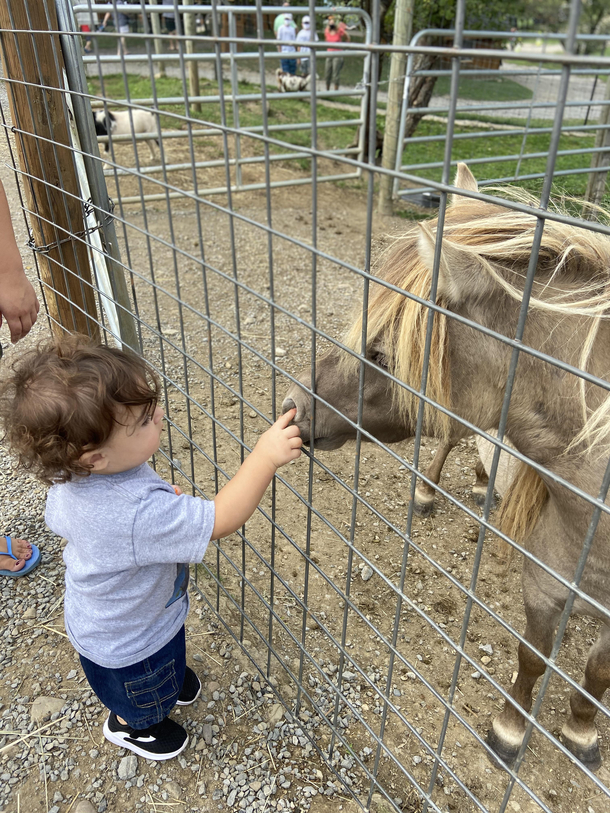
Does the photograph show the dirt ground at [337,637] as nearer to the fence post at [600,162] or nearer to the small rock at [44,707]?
the small rock at [44,707]

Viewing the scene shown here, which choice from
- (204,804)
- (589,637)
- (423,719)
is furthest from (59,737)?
(589,637)

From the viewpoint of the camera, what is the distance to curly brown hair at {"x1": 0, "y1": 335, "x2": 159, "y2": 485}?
122 centimetres

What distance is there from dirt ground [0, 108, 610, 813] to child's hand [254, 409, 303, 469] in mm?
112

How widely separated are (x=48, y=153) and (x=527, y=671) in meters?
2.70

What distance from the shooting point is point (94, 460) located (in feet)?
4.21

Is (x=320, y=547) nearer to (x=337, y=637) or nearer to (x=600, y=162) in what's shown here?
(x=337, y=637)

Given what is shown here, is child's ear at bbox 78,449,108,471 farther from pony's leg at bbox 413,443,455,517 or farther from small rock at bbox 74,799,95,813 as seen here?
pony's leg at bbox 413,443,455,517

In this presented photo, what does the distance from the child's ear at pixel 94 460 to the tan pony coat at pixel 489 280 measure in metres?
0.66

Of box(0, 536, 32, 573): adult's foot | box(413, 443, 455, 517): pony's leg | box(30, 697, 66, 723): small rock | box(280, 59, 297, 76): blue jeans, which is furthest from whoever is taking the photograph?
box(280, 59, 297, 76): blue jeans

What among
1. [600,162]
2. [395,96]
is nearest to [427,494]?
[600,162]

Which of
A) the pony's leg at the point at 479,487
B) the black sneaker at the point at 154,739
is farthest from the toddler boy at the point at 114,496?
the pony's leg at the point at 479,487

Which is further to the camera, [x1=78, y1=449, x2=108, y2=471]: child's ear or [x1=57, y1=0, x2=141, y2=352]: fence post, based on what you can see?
[x1=57, y1=0, x2=141, y2=352]: fence post

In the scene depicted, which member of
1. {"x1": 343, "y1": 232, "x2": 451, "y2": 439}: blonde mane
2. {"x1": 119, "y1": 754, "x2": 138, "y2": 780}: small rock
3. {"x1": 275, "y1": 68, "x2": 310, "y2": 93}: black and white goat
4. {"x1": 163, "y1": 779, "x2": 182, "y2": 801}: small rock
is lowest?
{"x1": 163, "y1": 779, "x2": 182, "y2": 801}: small rock

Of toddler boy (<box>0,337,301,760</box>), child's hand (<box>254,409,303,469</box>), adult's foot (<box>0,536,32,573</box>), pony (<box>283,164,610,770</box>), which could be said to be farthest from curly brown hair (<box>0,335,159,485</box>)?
adult's foot (<box>0,536,32,573</box>)
